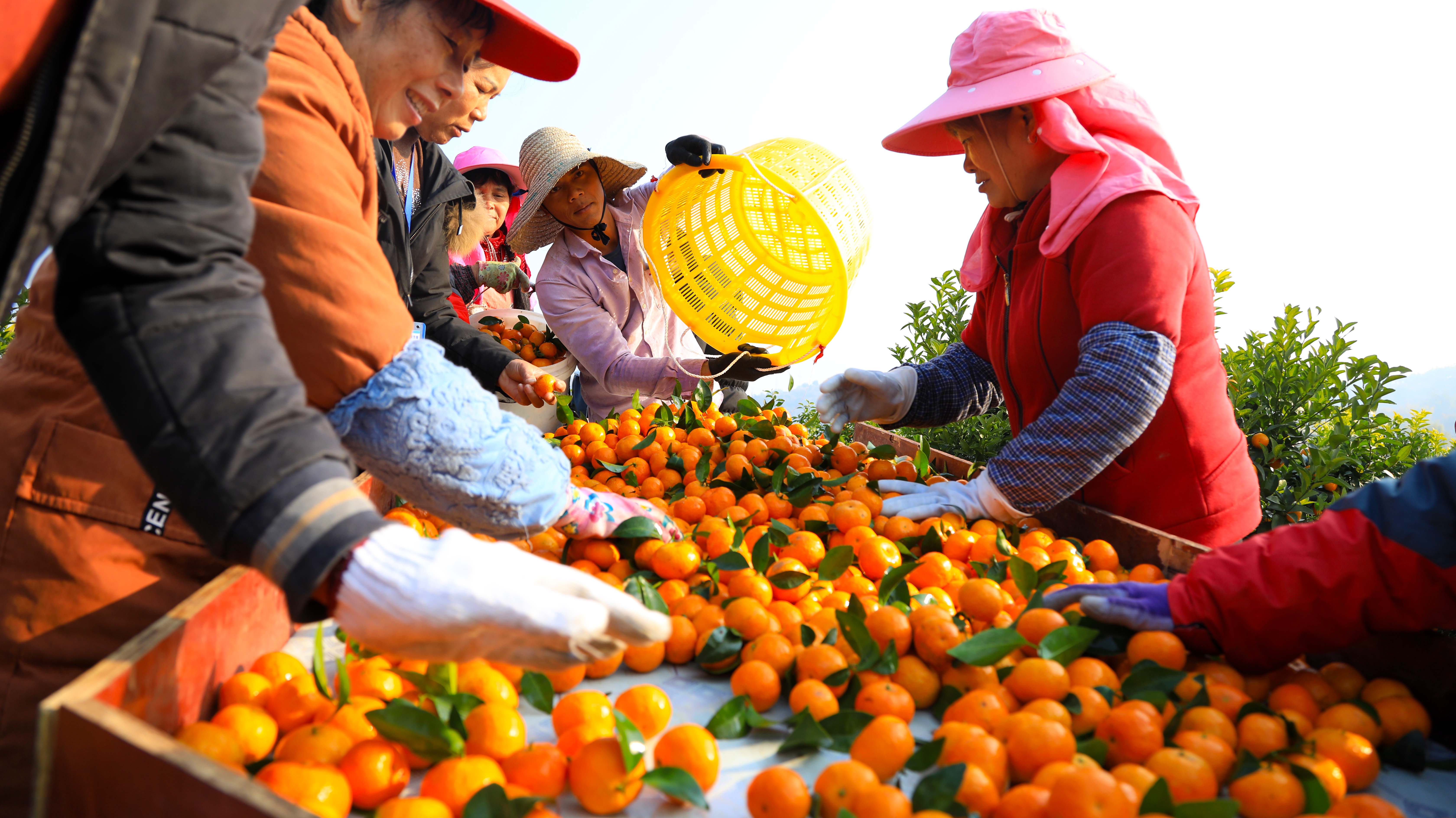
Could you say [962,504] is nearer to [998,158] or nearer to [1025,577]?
[1025,577]

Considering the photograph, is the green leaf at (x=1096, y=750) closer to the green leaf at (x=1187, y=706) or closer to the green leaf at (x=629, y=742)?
the green leaf at (x=1187, y=706)

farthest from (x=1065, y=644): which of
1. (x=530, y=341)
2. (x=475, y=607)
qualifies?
(x=530, y=341)

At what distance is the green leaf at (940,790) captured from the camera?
3.60 ft

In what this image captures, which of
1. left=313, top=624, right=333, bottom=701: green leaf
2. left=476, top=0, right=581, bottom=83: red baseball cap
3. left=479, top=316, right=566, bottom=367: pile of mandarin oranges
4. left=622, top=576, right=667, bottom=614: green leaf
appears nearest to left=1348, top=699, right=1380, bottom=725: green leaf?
left=622, top=576, right=667, bottom=614: green leaf

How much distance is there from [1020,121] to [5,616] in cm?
254

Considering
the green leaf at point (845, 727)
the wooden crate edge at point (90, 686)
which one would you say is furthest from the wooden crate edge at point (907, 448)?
the wooden crate edge at point (90, 686)

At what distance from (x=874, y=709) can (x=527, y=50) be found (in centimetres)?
188

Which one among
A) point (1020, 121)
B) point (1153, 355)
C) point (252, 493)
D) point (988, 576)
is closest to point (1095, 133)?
point (1020, 121)

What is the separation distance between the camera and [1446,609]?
4.35 ft

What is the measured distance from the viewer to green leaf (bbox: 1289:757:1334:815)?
1.13 metres

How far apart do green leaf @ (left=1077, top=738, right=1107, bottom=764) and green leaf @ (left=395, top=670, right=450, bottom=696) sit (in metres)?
0.98

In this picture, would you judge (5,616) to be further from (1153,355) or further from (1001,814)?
(1153,355)

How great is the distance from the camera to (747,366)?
319 cm

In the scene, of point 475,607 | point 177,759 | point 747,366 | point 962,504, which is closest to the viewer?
point 177,759
